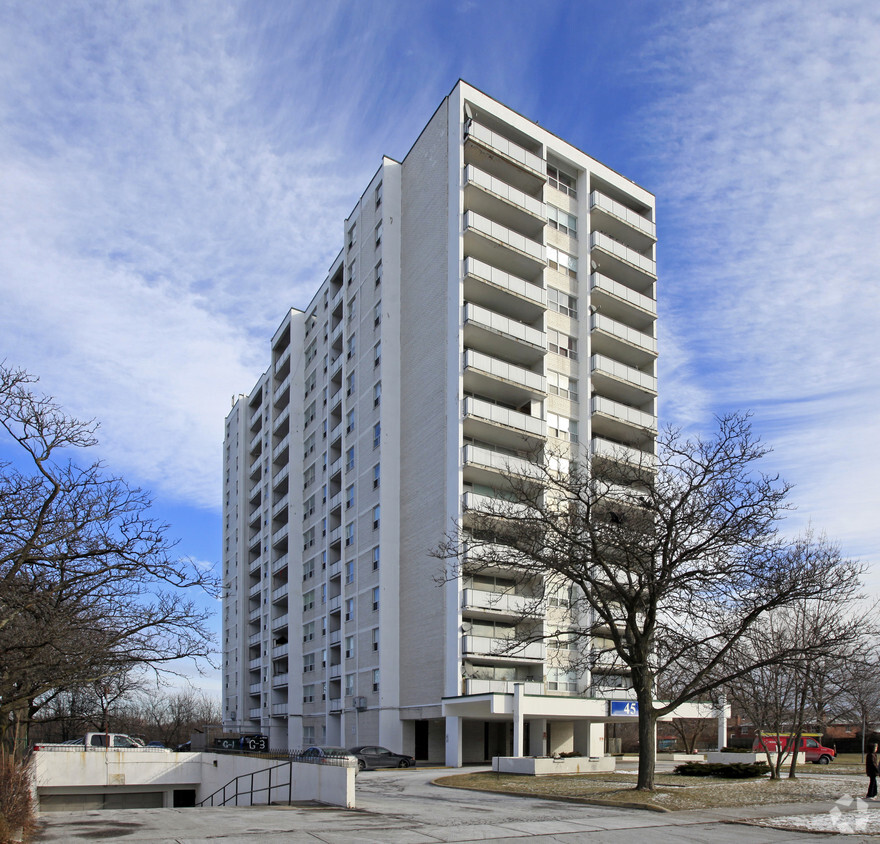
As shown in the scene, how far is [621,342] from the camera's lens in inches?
A: 2147

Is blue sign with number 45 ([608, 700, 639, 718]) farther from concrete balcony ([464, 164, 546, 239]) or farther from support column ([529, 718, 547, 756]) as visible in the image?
concrete balcony ([464, 164, 546, 239])

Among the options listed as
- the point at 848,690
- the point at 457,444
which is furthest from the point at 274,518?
the point at 848,690

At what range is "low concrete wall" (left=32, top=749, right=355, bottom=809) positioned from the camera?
101 feet

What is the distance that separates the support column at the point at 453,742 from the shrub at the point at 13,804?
2877 centimetres

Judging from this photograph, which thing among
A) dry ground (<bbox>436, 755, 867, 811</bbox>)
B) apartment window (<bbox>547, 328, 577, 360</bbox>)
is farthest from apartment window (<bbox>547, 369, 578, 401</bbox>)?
dry ground (<bbox>436, 755, 867, 811</bbox>)

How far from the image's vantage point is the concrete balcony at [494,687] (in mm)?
41875

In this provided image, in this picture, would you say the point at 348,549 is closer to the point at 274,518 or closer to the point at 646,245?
the point at 274,518

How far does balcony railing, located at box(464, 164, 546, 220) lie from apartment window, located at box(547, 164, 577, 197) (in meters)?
3.69

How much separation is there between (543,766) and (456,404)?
2023 centimetres

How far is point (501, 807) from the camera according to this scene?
19688mm

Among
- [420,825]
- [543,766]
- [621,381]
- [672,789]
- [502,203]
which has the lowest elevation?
[543,766]

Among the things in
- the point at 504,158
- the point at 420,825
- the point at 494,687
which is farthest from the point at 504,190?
the point at 420,825

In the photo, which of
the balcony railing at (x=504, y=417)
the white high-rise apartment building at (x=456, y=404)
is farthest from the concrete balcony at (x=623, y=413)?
the balcony railing at (x=504, y=417)

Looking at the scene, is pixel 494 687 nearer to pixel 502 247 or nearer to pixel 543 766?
pixel 543 766
